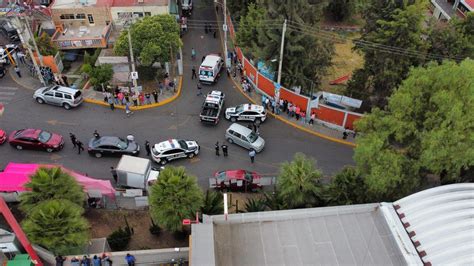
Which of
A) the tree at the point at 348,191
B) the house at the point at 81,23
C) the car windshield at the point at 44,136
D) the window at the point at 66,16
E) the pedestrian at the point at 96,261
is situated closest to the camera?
the pedestrian at the point at 96,261

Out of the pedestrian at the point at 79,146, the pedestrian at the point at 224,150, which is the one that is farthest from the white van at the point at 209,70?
the pedestrian at the point at 79,146

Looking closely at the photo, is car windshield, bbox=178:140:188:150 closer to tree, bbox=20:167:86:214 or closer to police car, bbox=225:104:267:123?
police car, bbox=225:104:267:123

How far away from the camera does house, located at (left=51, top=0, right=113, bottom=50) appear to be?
36.9 metres

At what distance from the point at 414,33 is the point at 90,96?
25477 millimetres

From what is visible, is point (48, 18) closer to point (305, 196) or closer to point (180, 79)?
point (180, 79)

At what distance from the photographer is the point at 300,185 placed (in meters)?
20.1

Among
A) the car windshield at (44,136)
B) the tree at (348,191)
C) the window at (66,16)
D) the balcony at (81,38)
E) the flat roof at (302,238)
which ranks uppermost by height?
the window at (66,16)

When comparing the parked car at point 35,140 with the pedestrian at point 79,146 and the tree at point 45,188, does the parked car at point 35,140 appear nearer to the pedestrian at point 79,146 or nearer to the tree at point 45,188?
the pedestrian at point 79,146

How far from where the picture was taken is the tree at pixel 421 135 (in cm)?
1709

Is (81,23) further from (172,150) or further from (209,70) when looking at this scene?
(172,150)

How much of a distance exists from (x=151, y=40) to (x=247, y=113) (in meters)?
10.2

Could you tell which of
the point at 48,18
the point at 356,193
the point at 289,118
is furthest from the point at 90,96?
the point at 356,193

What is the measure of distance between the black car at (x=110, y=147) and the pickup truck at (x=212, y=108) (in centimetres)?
583

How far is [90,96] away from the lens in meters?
32.5
